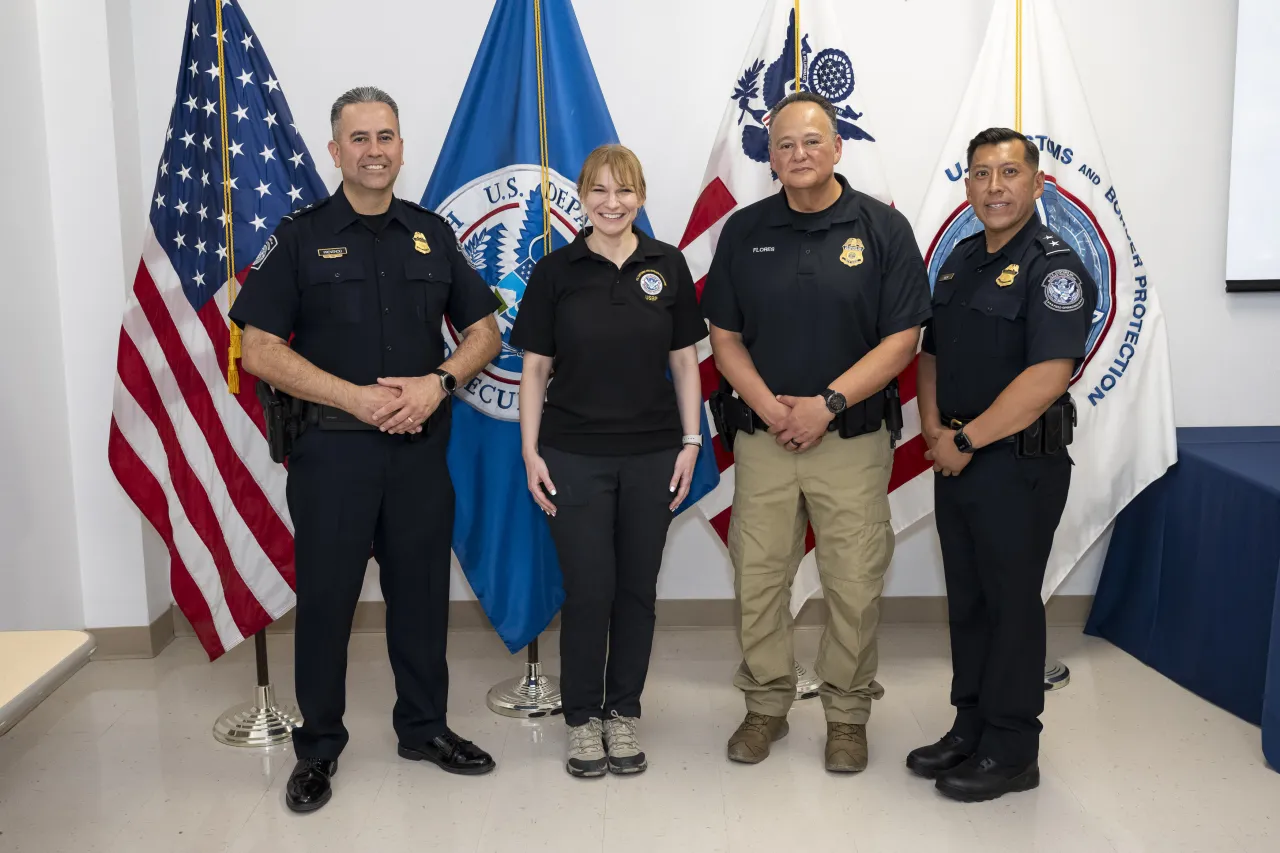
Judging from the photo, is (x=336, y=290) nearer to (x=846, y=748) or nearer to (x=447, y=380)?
(x=447, y=380)

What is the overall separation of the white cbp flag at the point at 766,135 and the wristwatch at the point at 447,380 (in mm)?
908

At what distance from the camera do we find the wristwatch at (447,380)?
2.68 metres

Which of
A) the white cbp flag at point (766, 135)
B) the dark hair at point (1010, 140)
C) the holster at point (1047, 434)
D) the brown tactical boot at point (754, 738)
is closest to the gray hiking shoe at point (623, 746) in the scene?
the brown tactical boot at point (754, 738)

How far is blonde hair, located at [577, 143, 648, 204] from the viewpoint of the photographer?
8.45 feet

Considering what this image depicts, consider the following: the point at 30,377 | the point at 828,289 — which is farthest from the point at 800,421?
the point at 30,377

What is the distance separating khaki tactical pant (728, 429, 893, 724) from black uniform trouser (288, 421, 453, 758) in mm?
790

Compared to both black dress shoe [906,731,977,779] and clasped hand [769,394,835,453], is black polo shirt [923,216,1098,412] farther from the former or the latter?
black dress shoe [906,731,977,779]

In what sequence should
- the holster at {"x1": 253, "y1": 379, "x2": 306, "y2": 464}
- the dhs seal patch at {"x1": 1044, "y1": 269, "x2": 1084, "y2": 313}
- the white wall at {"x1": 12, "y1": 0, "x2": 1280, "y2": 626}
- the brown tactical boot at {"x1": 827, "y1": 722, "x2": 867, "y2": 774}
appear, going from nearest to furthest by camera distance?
the dhs seal patch at {"x1": 1044, "y1": 269, "x2": 1084, "y2": 313} < the holster at {"x1": 253, "y1": 379, "x2": 306, "y2": 464} < the brown tactical boot at {"x1": 827, "y1": 722, "x2": 867, "y2": 774} < the white wall at {"x1": 12, "y1": 0, "x2": 1280, "y2": 626}

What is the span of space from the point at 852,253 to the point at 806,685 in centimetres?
138

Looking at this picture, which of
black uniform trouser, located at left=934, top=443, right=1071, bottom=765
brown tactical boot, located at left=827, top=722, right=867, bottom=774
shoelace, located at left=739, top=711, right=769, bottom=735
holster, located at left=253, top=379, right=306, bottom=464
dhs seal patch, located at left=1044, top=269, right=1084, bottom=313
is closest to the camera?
dhs seal patch, located at left=1044, top=269, right=1084, bottom=313

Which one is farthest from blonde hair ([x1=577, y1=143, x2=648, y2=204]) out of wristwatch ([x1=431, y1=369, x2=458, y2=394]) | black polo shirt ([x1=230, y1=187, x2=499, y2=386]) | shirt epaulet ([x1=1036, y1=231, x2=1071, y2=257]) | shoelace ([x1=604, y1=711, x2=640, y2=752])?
shoelace ([x1=604, y1=711, x2=640, y2=752])

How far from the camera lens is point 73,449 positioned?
3566 millimetres

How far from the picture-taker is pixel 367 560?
8.97ft

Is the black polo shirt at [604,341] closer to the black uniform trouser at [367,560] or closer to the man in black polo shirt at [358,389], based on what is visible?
the man in black polo shirt at [358,389]
